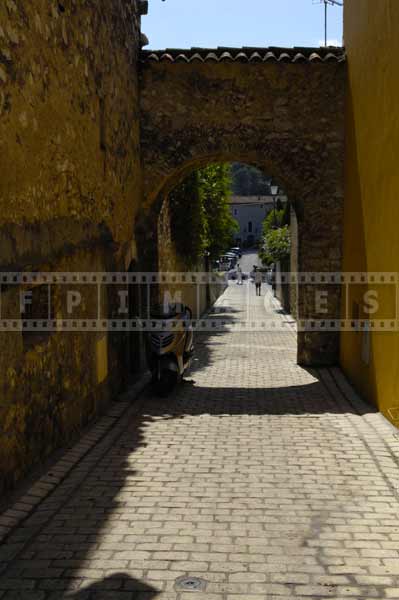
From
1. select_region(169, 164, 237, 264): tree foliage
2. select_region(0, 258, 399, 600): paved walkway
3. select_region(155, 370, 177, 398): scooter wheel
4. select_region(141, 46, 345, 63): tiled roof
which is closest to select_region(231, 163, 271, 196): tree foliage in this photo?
select_region(169, 164, 237, 264): tree foliage

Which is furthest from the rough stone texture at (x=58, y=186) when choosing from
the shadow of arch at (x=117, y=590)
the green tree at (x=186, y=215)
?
the green tree at (x=186, y=215)

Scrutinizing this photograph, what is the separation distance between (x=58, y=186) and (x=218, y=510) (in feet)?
11.3

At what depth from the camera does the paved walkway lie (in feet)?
12.2

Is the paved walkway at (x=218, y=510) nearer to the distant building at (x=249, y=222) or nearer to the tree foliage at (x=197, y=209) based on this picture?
the tree foliage at (x=197, y=209)

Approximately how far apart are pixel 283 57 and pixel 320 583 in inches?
352

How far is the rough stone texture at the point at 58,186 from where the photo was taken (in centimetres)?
487

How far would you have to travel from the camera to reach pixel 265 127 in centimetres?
1062

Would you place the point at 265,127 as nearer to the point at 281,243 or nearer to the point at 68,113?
the point at 68,113

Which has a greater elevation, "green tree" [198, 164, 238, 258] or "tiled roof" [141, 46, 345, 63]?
"tiled roof" [141, 46, 345, 63]

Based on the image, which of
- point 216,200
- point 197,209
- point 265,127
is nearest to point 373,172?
point 265,127

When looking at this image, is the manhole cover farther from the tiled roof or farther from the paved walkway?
the tiled roof

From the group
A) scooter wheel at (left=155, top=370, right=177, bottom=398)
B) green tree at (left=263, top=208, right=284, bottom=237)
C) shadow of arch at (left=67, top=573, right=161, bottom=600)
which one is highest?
green tree at (left=263, top=208, right=284, bottom=237)

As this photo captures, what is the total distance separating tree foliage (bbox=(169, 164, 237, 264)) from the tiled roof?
5075mm

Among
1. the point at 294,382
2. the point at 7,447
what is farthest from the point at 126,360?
the point at 7,447
